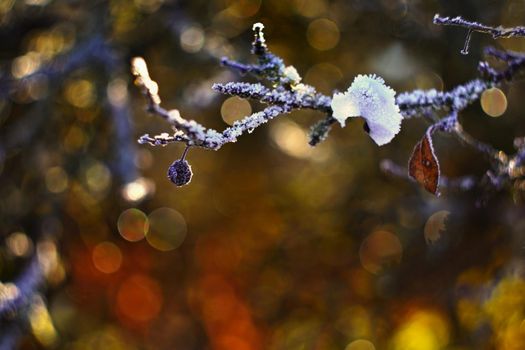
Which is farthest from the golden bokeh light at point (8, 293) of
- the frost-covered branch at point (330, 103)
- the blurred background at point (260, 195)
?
the frost-covered branch at point (330, 103)

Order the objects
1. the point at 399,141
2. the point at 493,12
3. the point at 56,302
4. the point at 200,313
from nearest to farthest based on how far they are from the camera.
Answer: the point at 493,12 → the point at 399,141 → the point at 56,302 → the point at 200,313

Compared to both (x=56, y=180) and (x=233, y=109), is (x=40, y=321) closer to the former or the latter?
(x=56, y=180)

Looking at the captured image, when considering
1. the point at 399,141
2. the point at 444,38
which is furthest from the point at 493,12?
the point at 399,141

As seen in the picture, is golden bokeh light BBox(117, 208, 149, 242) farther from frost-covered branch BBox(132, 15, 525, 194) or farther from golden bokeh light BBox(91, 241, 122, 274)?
frost-covered branch BBox(132, 15, 525, 194)

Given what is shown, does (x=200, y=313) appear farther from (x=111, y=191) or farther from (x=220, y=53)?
(x=220, y=53)

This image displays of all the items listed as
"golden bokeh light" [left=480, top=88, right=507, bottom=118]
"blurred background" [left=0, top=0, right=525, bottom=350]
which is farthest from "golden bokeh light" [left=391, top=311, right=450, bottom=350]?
"golden bokeh light" [left=480, top=88, right=507, bottom=118]

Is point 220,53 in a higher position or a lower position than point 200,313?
higher

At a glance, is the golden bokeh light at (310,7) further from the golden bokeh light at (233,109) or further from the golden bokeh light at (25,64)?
the golden bokeh light at (25,64)

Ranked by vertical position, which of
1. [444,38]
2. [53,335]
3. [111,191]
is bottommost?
[53,335]
